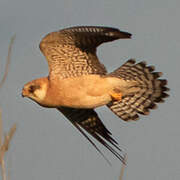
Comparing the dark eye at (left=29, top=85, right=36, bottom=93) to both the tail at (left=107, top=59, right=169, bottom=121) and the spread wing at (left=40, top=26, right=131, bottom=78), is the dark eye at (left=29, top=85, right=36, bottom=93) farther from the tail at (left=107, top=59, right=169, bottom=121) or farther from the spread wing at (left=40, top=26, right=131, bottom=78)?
the tail at (left=107, top=59, right=169, bottom=121)

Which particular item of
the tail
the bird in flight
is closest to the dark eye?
the bird in flight

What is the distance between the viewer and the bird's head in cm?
724

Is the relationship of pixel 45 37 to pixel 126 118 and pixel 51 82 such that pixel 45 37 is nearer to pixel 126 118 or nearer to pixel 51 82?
pixel 51 82

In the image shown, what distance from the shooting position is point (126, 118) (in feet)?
28.1

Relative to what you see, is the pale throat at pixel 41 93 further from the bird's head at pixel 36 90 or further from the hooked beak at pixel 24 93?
the hooked beak at pixel 24 93

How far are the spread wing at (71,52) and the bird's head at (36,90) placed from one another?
0.25 meters

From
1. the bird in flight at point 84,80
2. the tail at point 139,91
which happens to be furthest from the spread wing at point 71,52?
the tail at point 139,91

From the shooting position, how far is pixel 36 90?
7.24 meters

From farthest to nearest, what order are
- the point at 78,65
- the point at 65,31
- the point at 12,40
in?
the point at 78,65 → the point at 65,31 → the point at 12,40

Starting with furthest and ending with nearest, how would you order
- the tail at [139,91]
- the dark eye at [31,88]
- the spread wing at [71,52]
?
the tail at [139,91], the dark eye at [31,88], the spread wing at [71,52]

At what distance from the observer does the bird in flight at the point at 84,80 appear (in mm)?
7191

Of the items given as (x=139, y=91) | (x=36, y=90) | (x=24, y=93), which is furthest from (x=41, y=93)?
(x=139, y=91)

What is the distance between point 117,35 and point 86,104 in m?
1.36

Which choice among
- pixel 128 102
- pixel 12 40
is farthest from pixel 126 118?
pixel 12 40
